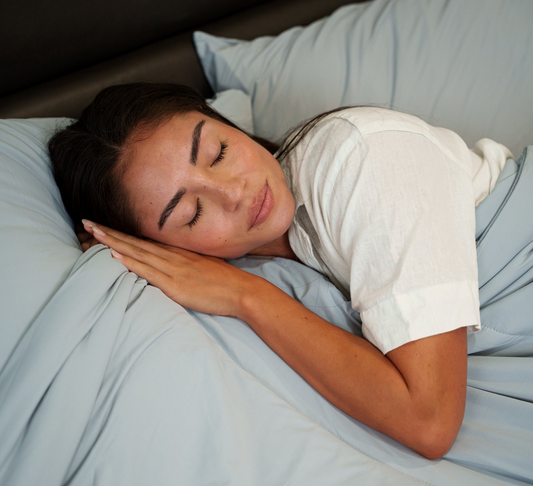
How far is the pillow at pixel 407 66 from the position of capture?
52.2 inches

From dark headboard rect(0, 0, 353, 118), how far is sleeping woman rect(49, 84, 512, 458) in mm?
346

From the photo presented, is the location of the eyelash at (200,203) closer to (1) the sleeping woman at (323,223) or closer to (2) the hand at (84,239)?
(1) the sleeping woman at (323,223)

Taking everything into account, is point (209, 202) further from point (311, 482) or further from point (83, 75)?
point (83, 75)

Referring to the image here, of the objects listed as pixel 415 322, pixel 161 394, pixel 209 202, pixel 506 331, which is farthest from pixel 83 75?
pixel 506 331

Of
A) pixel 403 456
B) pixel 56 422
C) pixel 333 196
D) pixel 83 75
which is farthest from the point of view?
pixel 83 75

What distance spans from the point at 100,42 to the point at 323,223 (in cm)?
94

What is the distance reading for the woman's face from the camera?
3.14ft

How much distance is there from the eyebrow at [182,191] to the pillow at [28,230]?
176 millimetres

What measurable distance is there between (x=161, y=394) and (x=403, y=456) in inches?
16.4

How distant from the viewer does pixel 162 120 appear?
3.28 feet

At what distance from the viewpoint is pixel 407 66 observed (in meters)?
1.39

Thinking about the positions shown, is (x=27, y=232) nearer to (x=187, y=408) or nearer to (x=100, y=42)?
(x=187, y=408)

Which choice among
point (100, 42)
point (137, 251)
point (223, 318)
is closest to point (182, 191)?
point (137, 251)

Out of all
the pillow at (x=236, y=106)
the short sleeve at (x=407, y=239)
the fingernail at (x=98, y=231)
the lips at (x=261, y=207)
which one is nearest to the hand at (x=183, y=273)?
the fingernail at (x=98, y=231)
